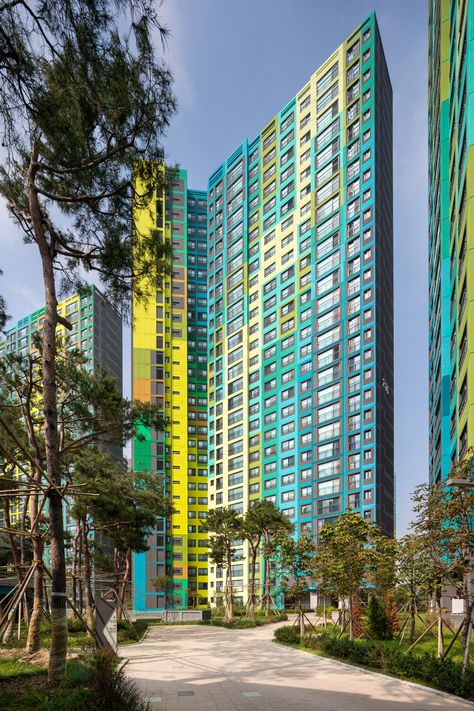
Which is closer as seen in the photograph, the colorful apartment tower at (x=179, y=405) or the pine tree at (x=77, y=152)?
the pine tree at (x=77, y=152)

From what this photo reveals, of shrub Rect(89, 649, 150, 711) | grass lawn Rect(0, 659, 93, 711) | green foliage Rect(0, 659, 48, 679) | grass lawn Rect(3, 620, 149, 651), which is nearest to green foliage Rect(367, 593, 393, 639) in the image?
grass lawn Rect(3, 620, 149, 651)

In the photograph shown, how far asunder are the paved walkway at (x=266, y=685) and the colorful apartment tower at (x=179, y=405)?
6441 cm

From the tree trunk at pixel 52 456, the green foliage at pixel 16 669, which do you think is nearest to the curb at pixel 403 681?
the tree trunk at pixel 52 456

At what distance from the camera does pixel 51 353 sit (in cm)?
1395

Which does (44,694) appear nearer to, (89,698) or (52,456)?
(89,698)

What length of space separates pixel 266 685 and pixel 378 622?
11.2 metres

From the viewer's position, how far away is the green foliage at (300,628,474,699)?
14.0 metres

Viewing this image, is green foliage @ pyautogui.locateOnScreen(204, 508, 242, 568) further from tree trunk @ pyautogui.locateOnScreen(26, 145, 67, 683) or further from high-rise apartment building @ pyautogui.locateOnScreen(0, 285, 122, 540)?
high-rise apartment building @ pyautogui.locateOnScreen(0, 285, 122, 540)

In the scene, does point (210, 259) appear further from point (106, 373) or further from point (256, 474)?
point (106, 373)

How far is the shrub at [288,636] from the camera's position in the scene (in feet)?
88.7

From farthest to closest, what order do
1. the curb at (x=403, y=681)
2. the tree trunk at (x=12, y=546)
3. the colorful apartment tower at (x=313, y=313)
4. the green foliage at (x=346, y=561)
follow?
the colorful apartment tower at (x=313, y=313) → the tree trunk at (x=12, y=546) → the green foliage at (x=346, y=561) → the curb at (x=403, y=681)

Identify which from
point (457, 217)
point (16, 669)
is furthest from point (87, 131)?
point (457, 217)

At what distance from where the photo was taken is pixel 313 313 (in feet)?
250

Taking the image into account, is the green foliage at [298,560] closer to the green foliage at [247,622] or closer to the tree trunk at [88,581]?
the tree trunk at [88,581]
